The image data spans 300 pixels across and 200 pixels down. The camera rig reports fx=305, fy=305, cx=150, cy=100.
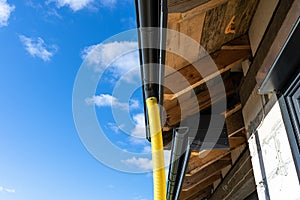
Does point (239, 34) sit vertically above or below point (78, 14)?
below

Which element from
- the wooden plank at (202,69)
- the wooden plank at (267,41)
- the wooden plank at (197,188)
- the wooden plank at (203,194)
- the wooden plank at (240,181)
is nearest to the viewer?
the wooden plank at (267,41)

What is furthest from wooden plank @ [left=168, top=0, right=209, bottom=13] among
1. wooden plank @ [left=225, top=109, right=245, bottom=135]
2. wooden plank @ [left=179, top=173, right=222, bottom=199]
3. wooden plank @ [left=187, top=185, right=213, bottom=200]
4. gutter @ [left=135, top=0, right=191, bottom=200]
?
wooden plank @ [left=187, top=185, right=213, bottom=200]

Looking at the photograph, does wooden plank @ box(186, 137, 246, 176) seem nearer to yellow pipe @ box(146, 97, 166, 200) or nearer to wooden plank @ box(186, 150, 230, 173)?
wooden plank @ box(186, 150, 230, 173)

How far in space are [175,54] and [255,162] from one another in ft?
2.00

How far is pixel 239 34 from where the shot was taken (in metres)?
1.60

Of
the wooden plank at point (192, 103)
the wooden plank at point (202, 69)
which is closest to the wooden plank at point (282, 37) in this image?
the wooden plank at point (202, 69)

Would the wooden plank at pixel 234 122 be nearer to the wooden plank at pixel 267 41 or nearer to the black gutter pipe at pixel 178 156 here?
the black gutter pipe at pixel 178 156

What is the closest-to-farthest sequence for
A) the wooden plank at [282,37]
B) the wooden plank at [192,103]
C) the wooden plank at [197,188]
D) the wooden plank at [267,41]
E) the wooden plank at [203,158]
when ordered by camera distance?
the wooden plank at [282,37], the wooden plank at [267,41], the wooden plank at [192,103], the wooden plank at [203,158], the wooden plank at [197,188]

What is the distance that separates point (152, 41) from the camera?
1.16m

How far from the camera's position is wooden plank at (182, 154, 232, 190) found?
302 cm

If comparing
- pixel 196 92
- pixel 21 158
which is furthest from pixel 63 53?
pixel 21 158

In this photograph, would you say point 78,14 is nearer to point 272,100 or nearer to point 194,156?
point 194,156

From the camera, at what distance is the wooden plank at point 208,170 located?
3.02 metres

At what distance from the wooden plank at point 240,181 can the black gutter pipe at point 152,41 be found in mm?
1002
